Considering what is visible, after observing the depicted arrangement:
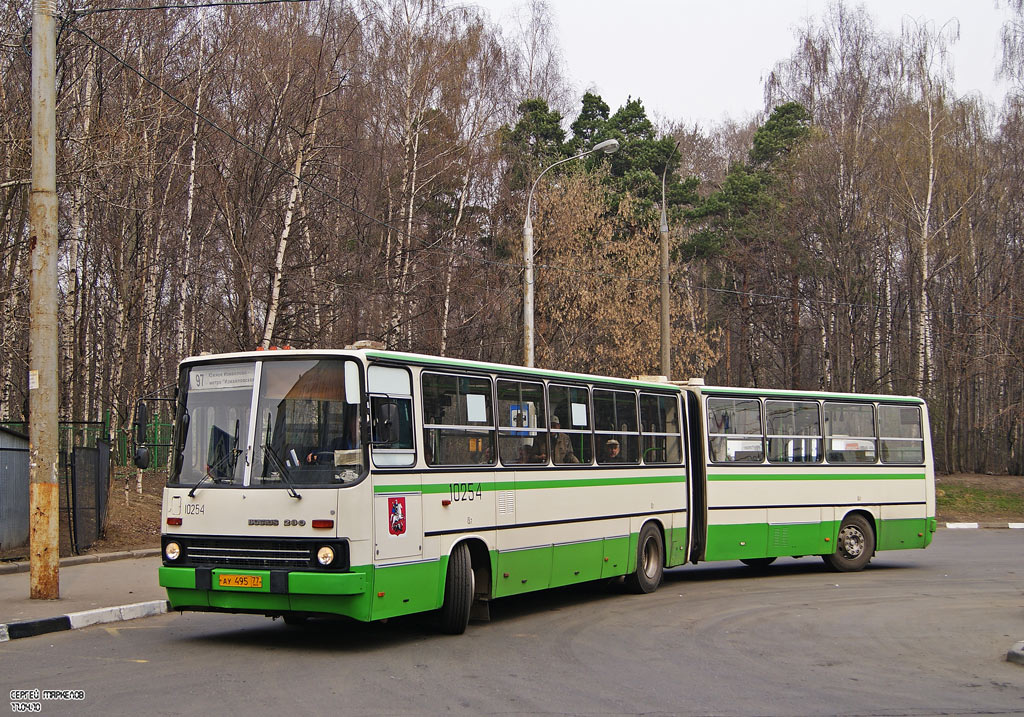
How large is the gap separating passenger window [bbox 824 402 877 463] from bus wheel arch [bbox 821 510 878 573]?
1011mm

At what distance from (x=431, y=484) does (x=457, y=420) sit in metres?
0.92

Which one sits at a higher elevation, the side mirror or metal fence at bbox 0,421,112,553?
the side mirror

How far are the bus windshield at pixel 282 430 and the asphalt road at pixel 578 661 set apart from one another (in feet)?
5.57

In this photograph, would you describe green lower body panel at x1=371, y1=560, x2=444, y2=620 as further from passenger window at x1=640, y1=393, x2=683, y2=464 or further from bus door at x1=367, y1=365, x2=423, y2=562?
passenger window at x1=640, y1=393, x2=683, y2=464

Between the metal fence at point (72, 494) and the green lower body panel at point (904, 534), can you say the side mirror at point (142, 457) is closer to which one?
the metal fence at point (72, 494)

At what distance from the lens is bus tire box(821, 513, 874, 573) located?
18875 mm

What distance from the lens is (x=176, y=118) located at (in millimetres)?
26672

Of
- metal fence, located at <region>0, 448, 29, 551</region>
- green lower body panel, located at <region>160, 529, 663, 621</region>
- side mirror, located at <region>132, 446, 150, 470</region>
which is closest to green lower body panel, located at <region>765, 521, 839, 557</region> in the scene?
green lower body panel, located at <region>160, 529, 663, 621</region>

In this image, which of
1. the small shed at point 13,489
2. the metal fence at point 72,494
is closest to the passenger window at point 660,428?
the metal fence at point 72,494

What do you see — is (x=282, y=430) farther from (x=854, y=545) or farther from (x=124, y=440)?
(x=124, y=440)

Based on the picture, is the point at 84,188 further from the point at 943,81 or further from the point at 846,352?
the point at 943,81

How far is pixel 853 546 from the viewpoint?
747 inches

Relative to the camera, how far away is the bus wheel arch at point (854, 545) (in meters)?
18.9

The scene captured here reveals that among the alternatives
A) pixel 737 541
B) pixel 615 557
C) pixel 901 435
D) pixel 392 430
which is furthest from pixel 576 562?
pixel 901 435
